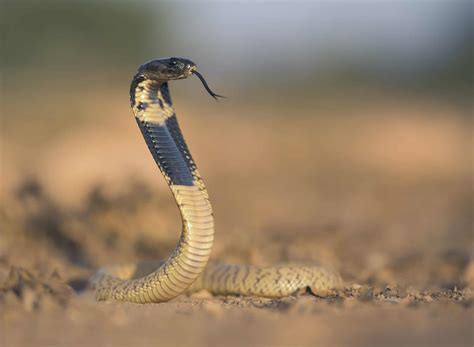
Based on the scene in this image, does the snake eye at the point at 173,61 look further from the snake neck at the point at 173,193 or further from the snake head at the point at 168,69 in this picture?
the snake neck at the point at 173,193

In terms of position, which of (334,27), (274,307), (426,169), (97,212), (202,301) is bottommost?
(334,27)

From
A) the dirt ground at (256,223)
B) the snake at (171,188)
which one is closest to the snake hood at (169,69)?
the snake at (171,188)

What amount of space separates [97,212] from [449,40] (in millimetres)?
34265

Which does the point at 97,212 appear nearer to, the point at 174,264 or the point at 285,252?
the point at 285,252

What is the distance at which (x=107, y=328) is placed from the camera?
4703 millimetres

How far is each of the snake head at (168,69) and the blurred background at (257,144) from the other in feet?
9.66

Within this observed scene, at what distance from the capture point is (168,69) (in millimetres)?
5762

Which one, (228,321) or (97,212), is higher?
(228,321)

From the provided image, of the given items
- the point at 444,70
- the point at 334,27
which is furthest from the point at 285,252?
the point at 334,27

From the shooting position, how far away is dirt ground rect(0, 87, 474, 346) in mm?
4772

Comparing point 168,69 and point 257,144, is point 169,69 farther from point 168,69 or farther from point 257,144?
point 257,144

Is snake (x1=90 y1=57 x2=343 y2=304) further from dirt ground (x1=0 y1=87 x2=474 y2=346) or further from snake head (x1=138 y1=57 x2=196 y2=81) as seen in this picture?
dirt ground (x1=0 y1=87 x2=474 y2=346)

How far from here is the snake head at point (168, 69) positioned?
18.8 ft

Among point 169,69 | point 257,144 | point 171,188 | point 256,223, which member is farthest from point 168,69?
point 257,144
